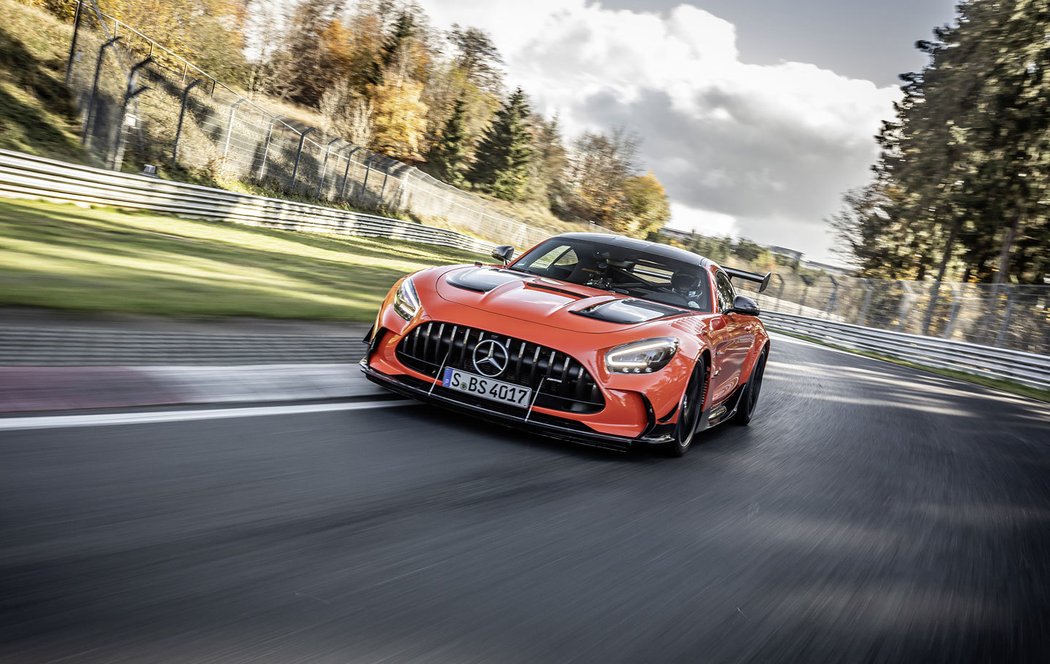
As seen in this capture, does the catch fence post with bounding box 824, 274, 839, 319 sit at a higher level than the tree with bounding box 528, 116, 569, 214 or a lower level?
lower

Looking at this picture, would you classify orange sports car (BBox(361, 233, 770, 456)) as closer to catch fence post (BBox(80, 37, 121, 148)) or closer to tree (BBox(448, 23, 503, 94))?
catch fence post (BBox(80, 37, 121, 148))

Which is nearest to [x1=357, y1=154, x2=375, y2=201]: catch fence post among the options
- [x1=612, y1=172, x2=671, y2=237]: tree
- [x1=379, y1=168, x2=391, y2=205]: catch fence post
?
[x1=379, y1=168, x2=391, y2=205]: catch fence post

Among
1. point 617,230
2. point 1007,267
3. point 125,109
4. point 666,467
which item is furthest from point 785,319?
point 617,230

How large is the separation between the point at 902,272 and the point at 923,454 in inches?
1631

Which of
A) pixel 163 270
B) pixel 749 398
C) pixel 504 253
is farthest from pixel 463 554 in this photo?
pixel 163 270

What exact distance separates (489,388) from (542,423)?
1.15 feet

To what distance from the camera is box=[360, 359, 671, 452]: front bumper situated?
16.5 ft

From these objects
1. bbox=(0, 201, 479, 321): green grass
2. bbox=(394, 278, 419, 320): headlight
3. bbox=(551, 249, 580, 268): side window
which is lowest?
bbox=(0, 201, 479, 321): green grass

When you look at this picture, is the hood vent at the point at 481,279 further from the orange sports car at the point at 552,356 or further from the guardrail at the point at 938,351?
the guardrail at the point at 938,351

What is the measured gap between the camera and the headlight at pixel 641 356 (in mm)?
5152

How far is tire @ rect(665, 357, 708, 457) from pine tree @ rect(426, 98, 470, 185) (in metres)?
67.2

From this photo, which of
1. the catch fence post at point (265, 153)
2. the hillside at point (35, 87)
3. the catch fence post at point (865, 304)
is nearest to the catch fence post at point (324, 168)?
the catch fence post at point (265, 153)

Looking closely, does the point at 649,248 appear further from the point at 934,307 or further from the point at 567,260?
the point at 934,307

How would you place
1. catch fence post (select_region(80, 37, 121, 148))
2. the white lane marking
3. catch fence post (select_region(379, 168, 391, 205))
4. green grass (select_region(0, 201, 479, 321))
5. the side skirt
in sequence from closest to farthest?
1. the white lane marking
2. the side skirt
3. green grass (select_region(0, 201, 479, 321))
4. catch fence post (select_region(80, 37, 121, 148))
5. catch fence post (select_region(379, 168, 391, 205))
